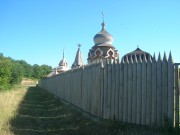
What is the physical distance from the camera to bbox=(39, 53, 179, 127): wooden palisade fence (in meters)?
7.64

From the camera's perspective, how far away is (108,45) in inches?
1645

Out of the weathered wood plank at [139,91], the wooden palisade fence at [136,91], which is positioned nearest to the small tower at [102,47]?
the wooden palisade fence at [136,91]

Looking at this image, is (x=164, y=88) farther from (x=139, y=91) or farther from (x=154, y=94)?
(x=139, y=91)

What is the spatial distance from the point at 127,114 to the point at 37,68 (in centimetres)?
16006

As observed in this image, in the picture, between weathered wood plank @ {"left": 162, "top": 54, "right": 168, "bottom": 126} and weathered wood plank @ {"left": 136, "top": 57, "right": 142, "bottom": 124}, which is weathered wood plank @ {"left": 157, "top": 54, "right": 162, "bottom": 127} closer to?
weathered wood plank @ {"left": 162, "top": 54, "right": 168, "bottom": 126}

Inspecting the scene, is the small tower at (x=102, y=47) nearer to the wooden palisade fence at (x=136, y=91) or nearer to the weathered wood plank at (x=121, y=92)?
the wooden palisade fence at (x=136, y=91)

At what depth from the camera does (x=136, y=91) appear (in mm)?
8539

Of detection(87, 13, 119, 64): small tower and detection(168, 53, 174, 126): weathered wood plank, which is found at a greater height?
detection(87, 13, 119, 64): small tower

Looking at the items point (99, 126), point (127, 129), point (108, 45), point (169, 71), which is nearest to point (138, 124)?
point (127, 129)

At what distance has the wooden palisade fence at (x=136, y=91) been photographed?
301 inches

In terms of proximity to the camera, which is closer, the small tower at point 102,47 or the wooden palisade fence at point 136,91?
the wooden palisade fence at point 136,91

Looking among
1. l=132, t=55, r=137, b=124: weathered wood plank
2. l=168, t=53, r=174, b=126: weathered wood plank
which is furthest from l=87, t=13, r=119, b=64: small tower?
l=168, t=53, r=174, b=126: weathered wood plank

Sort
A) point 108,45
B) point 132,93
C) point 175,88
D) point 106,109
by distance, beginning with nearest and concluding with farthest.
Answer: point 175,88 → point 132,93 → point 106,109 → point 108,45

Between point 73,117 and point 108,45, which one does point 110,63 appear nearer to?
point 73,117
